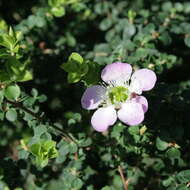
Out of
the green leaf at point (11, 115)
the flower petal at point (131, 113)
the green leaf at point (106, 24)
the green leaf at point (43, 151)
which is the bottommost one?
the green leaf at point (106, 24)

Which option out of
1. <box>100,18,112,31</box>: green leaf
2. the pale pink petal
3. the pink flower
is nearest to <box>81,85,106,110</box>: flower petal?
the pink flower

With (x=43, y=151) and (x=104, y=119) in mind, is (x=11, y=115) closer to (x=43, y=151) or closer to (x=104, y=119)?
(x=43, y=151)

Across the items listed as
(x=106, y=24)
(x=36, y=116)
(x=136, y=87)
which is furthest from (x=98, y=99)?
(x=106, y=24)

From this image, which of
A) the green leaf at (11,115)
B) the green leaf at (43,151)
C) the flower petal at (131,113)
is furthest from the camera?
the green leaf at (11,115)

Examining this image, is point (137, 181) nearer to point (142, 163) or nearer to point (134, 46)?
point (142, 163)

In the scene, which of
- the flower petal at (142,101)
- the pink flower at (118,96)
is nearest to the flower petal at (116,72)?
the pink flower at (118,96)

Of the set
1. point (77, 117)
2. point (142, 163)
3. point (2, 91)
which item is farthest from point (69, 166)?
point (2, 91)

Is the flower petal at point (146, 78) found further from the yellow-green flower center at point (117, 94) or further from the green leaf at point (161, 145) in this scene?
the green leaf at point (161, 145)
